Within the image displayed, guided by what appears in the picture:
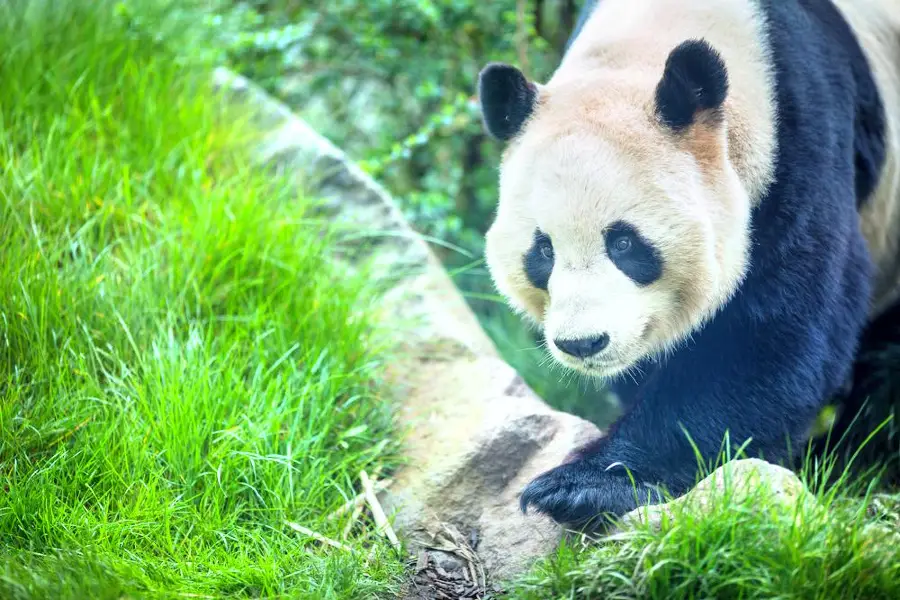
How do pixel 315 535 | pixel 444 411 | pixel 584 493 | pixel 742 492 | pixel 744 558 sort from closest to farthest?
pixel 744 558, pixel 742 492, pixel 584 493, pixel 315 535, pixel 444 411

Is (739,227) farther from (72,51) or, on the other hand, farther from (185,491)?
(72,51)

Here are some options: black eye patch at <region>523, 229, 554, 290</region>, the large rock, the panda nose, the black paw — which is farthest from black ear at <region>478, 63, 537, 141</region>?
the black paw

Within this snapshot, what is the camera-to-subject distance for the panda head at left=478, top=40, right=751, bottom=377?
271cm

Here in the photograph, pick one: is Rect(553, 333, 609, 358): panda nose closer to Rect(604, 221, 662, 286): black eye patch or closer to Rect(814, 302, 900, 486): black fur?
Rect(604, 221, 662, 286): black eye patch

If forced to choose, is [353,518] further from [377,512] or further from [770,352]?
[770,352]

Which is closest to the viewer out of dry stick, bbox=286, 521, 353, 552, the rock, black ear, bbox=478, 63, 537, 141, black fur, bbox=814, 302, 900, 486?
the rock

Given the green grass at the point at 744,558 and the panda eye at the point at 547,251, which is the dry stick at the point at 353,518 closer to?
the green grass at the point at 744,558

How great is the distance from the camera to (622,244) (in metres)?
2.75

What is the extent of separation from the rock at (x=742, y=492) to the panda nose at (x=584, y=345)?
1.58 feet

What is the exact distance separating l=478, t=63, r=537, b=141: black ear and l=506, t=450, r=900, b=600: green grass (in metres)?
1.41

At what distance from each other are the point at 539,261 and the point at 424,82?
2827 millimetres

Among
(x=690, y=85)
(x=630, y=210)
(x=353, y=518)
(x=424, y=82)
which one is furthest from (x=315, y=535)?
(x=424, y=82)

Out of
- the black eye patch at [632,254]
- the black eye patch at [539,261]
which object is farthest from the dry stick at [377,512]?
the black eye patch at [632,254]

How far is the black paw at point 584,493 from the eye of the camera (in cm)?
280
